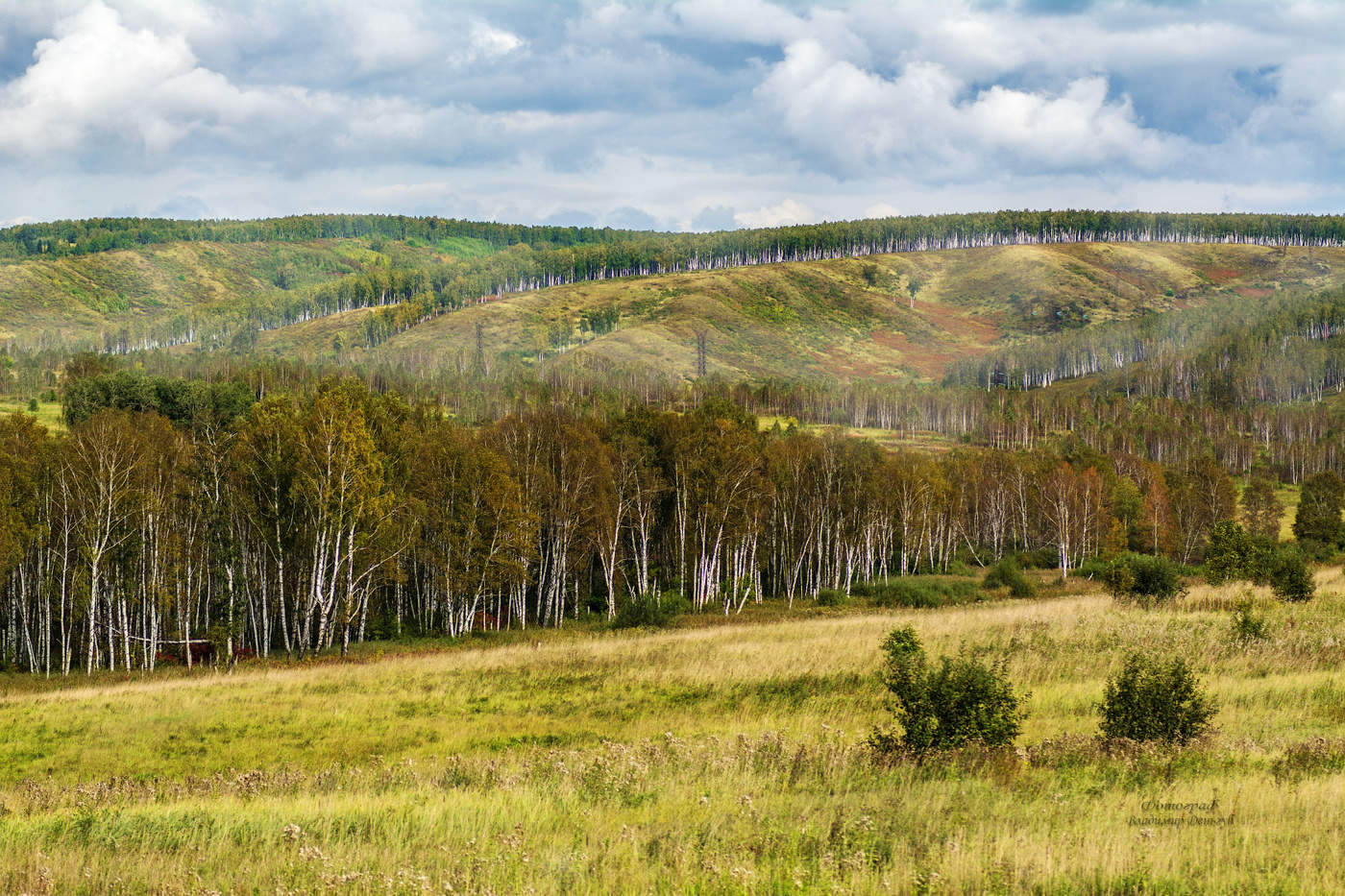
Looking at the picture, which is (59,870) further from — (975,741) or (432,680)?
(432,680)

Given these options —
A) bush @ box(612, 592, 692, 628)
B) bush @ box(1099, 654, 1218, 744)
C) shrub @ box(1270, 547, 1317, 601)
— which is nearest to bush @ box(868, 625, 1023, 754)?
bush @ box(1099, 654, 1218, 744)

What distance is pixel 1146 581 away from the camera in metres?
40.1

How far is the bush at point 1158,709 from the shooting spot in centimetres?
1363

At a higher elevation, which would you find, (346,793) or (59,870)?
(59,870)

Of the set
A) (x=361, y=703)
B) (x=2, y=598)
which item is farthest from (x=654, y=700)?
(x=2, y=598)

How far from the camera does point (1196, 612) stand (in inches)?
1265

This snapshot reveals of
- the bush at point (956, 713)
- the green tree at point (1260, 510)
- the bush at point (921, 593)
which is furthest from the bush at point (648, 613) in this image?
the green tree at point (1260, 510)

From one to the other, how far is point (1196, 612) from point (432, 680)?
2921cm

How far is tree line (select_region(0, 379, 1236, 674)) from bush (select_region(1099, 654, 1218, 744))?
118 ft

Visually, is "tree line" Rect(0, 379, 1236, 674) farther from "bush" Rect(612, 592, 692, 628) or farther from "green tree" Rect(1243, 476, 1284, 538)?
"green tree" Rect(1243, 476, 1284, 538)

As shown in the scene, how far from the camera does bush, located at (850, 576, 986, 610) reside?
57719mm

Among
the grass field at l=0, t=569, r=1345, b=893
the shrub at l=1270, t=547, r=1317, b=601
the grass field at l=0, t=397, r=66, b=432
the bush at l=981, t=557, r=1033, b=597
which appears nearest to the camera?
the grass field at l=0, t=569, r=1345, b=893

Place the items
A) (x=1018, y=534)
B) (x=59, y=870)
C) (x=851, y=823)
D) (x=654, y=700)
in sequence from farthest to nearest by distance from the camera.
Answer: (x=1018, y=534) < (x=654, y=700) < (x=851, y=823) < (x=59, y=870)

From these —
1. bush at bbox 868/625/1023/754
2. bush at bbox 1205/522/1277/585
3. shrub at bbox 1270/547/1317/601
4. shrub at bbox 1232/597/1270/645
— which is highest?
bush at bbox 868/625/1023/754
